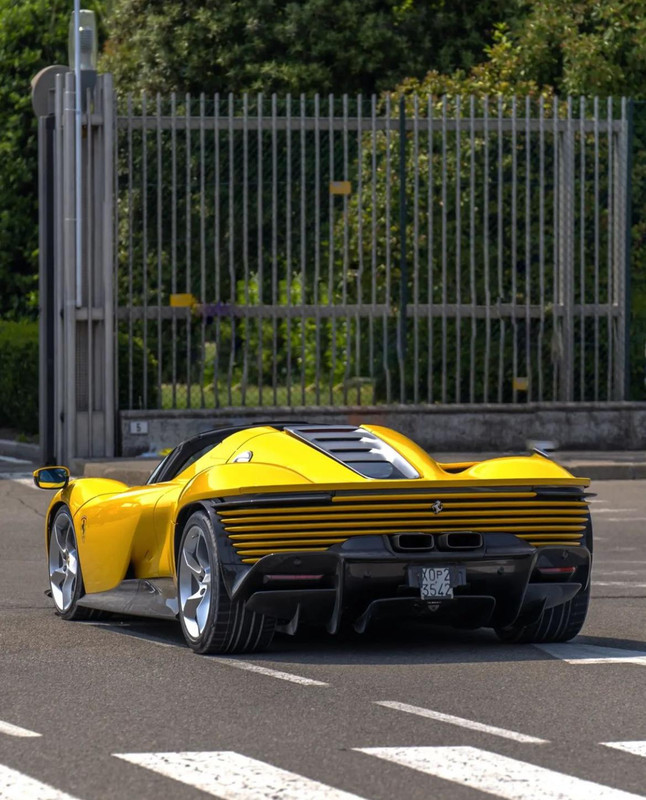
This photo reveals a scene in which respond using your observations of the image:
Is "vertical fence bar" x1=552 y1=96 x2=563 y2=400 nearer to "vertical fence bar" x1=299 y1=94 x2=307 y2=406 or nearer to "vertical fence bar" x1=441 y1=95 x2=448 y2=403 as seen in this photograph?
"vertical fence bar" x1=441 y1=95 x2=448 y2=403

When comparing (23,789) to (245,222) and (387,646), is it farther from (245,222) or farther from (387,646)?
(245,222)

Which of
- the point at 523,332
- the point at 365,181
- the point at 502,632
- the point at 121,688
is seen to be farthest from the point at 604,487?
the point at 121,688

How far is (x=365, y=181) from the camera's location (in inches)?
822

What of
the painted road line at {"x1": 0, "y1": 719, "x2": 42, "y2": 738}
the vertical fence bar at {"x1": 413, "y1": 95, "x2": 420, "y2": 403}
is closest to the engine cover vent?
the painted road line at {"x1": 0, "y1": 719, "x2": 42, "y2": 738}

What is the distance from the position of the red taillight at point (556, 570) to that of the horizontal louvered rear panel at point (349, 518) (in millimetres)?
270

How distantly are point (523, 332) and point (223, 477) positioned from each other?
13.1 meters

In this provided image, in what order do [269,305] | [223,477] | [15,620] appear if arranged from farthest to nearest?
1. [269,305]
2. [15,620]
3. [223,477]

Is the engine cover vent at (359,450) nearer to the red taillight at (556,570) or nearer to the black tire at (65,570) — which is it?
the red taillight at (556,570)

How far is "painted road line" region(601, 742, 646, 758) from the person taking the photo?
611 centimetres

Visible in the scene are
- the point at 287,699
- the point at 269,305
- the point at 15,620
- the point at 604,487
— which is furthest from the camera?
the point at 269,305

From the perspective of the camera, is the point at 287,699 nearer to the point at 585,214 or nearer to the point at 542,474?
the point at 542,474

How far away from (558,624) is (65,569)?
110 inches

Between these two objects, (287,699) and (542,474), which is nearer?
(287,699)

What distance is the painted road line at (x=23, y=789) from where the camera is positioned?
5.45 m
